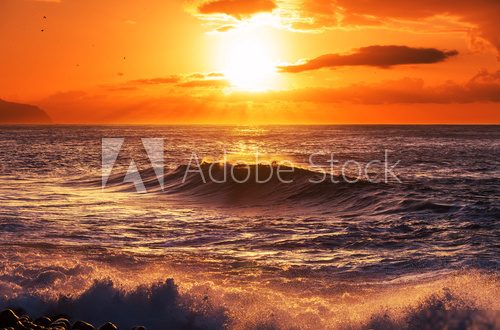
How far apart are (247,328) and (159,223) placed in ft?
31.4

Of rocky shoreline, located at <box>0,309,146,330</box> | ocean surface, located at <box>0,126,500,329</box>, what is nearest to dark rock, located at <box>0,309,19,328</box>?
rocky shoreline, located at <box>0,309,146,330</box>

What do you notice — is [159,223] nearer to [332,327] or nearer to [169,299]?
[169,299]

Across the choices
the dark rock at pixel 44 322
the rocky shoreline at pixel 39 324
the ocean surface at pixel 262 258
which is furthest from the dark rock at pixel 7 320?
the ocean surface at pixel 262 258

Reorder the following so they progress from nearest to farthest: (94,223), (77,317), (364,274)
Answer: (77,317)
(364,274)
(94,223)

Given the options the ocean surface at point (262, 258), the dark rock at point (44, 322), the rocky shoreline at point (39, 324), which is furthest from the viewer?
the ocean surface at point (262, 258)

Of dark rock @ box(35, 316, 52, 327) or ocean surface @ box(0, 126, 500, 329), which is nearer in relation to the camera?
dark rock @ box(35, 316, 52, 327)

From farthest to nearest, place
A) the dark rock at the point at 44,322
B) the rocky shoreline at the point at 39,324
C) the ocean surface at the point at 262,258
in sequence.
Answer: the ocean surface at the point at 262,258, the dark rock at the point at 44,322, the rocky shoreline at the point at 39,324

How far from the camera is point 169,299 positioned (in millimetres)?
9328

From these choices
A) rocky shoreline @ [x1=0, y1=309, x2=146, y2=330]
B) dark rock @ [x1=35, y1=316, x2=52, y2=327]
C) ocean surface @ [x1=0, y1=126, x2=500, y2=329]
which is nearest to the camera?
rocky shoreline @ [x1=0, y1=309, x2=146, y2=330]

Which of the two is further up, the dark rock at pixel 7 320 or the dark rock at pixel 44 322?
the dark rock at pixel 7 320

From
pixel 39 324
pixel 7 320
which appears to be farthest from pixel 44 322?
pixel 7 320

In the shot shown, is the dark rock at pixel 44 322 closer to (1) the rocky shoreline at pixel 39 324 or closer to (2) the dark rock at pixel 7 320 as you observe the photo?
(1) the rocky shoreline at pixel 39 324

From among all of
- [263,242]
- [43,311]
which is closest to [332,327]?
[43,311]

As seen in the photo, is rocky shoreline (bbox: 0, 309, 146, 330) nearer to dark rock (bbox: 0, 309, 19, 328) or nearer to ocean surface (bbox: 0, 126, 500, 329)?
dark rock (bbox: 0, 309, 19, 328)
